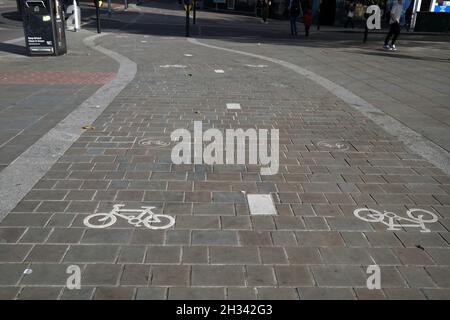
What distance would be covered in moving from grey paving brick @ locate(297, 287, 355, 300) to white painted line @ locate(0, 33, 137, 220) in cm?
265

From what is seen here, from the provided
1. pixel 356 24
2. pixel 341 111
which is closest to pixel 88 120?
pixel 341 111

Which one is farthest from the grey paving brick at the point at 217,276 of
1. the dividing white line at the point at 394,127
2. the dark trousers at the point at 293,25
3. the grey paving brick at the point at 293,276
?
the dark trousers at the point at 293,25

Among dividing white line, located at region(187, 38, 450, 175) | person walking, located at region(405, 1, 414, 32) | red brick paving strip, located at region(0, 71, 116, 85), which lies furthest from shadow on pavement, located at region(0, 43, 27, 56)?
person walking, located at region(405, 1, 414, 32)

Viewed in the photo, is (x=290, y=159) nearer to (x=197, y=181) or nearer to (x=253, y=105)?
(x=197, y=181)

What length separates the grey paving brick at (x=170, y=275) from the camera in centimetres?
303

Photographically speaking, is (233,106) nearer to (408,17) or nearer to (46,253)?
(46,253)

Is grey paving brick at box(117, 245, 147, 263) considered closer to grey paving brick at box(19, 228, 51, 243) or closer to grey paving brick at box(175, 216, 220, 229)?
grey paving brick at box(175, 216, 220, 229)

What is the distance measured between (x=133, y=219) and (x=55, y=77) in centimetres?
715

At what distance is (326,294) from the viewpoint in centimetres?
296

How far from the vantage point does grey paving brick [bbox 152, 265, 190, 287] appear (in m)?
3.03

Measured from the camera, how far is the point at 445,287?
309 cm

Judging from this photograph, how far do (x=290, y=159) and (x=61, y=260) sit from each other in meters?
3.07

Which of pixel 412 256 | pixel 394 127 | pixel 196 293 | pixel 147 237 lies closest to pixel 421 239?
pixel 412 256

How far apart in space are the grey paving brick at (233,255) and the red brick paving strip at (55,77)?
706cm
